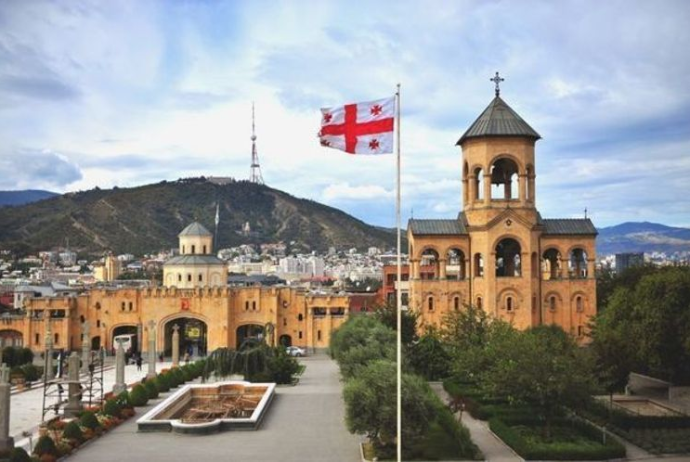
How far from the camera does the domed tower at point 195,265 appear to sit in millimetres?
71188

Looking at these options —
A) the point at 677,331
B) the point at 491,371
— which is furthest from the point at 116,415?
the point at 677,331

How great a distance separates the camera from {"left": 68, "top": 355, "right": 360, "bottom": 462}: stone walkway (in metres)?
25.4

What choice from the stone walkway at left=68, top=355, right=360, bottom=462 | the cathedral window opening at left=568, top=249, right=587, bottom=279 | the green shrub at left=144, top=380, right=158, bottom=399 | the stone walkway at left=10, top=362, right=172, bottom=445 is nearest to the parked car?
the stone walkway at left=10, top=362, right=172, bottom=445

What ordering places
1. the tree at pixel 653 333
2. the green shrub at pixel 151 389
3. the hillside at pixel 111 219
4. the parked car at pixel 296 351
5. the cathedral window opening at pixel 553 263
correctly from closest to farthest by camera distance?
the tree at pixel 653 333 → the green shrub at pixel 151 389 → the cathedral window opening at pixel 553 263 → the parked car at pixel 296 351 → the hillside at pixel 111 219

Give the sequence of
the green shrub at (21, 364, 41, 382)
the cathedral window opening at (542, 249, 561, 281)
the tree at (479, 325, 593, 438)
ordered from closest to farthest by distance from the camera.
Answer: the tree at (479, 325, 593, 438) < the green shrub at (21, 364, 41, 382) < the cathedral window opening at (542, 249, 561, 281)

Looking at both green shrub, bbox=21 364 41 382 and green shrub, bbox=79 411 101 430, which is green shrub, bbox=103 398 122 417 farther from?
green shrub, bbox=21 364 41 382

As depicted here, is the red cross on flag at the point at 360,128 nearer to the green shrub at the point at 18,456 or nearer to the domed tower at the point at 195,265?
the green shrub at the point at 18,456

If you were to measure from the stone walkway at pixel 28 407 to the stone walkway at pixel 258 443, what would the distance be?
3.77 m

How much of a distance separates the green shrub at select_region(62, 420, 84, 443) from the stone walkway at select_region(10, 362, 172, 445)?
8.85 feet

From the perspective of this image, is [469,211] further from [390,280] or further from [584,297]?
[390,280]

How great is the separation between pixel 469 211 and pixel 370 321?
9.47 m

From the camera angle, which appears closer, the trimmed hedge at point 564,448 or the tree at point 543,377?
the trimmed hedge at point 564,448

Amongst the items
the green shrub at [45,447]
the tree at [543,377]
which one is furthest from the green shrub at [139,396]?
the tree at [543,377]

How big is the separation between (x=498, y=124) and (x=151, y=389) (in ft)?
81.3
